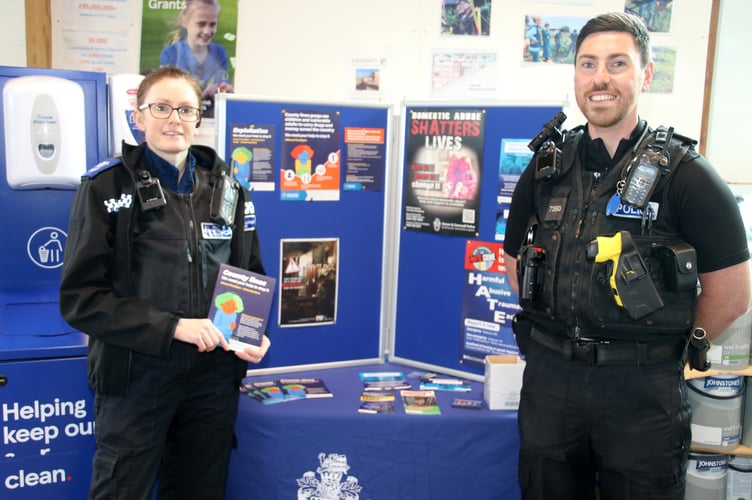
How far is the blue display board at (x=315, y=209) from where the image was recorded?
8.21 ft

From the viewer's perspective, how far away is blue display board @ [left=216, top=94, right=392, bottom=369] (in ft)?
8.21

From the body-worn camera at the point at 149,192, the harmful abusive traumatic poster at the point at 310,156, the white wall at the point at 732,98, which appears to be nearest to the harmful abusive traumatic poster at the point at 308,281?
the harmful abusive traumatic poster at the point at 310,156

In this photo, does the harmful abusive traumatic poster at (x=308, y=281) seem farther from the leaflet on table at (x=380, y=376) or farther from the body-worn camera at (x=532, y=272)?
the body-worn camera at (x=532, y=272)

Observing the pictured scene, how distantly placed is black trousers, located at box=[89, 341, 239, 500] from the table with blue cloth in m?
0.35

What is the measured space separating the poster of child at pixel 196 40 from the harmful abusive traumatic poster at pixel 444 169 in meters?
1.29

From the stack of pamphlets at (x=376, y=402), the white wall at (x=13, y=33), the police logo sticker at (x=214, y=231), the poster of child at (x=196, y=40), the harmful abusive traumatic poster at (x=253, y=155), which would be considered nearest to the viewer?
the police logo sticker at (x=214, y=231)

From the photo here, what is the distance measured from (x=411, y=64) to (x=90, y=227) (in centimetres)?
217

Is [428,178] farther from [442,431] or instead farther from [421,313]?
[442,431]

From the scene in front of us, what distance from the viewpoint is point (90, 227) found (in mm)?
1664

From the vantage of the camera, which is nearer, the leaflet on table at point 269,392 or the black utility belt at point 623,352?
the black utility belt at point 623,352

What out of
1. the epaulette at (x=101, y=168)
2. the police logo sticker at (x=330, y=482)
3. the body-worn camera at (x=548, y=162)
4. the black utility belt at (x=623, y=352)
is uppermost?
the body-worn camera at (x=548, y=162)

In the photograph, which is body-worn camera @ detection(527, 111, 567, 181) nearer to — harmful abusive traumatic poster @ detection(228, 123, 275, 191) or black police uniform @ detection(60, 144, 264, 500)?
black police uniform @ detection(60, 144, 264, 500)

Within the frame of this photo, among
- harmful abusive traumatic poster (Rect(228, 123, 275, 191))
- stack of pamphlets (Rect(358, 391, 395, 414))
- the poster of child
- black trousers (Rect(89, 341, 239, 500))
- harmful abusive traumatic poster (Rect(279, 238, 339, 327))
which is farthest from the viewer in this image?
the poster of child

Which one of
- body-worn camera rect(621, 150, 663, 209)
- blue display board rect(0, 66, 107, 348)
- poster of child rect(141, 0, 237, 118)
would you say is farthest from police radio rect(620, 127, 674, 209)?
poster of child rect(141, 0, 237, 118)
